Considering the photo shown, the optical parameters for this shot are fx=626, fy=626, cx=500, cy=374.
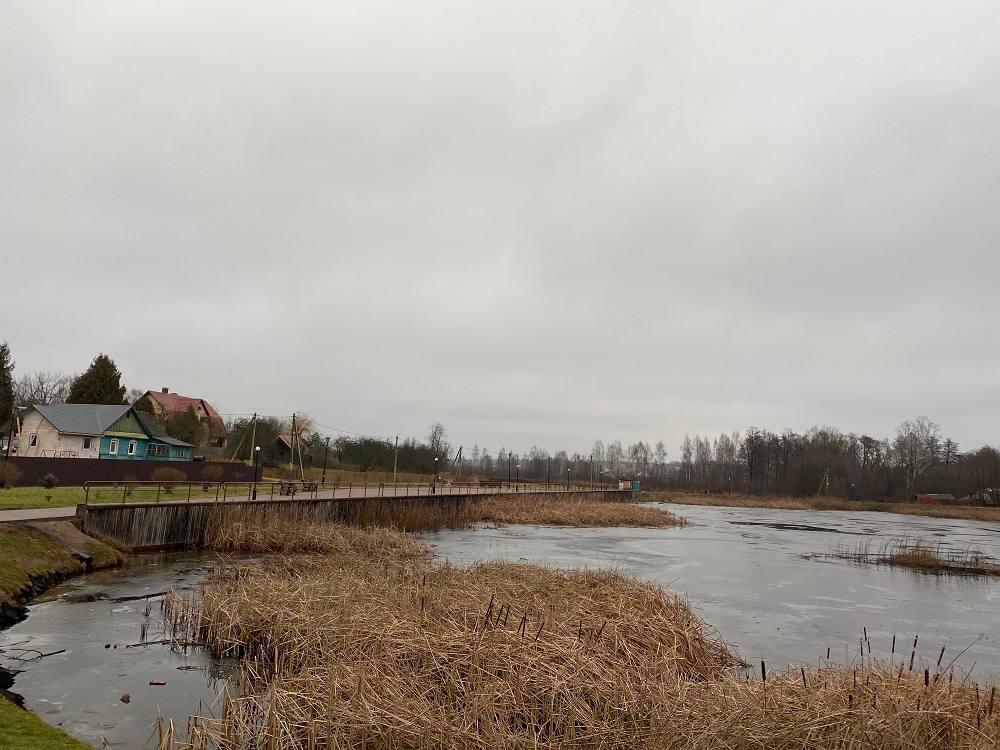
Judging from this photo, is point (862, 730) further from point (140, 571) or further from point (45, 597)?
point (140, 571)

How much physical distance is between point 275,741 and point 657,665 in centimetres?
553

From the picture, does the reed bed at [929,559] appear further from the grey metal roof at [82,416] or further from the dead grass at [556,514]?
the grey metal roof at [82,416]

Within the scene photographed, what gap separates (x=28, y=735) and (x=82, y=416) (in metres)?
51.9

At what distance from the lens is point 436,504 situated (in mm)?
40969

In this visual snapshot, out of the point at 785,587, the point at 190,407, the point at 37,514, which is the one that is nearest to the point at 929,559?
the point at 785,587

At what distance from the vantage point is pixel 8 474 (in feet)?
98.0

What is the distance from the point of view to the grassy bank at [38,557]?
14016mm

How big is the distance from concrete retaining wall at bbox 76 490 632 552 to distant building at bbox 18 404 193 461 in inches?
900

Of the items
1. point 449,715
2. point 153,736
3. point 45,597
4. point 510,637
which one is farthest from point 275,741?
point 45,597

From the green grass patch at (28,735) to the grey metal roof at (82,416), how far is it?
160 ft

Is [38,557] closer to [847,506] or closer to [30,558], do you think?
[30,558]

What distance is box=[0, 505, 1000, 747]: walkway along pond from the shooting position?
899 centimetres

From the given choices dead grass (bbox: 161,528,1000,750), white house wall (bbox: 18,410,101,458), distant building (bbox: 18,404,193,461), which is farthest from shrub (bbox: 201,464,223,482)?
dead grass (bbox: 161,528,1000,750)

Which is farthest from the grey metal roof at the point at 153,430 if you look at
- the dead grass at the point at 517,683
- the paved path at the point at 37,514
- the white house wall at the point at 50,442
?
the dead grass at the point at 517,683
